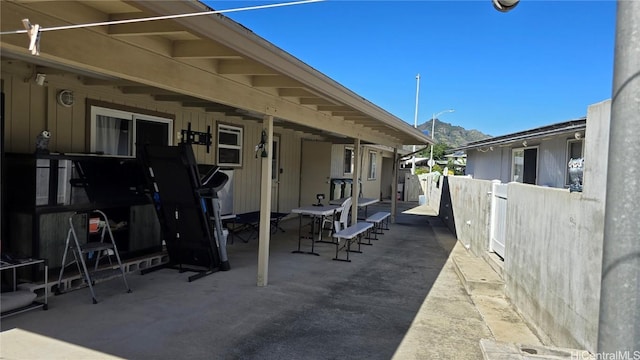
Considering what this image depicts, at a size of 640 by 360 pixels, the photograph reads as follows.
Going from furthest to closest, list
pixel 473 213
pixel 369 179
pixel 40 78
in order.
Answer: pixel 369 179 → pixel 473 213 → pixel 40 78

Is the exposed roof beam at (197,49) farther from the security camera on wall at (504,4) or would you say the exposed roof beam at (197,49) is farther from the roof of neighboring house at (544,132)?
the roof of neighboring house at (544,132)

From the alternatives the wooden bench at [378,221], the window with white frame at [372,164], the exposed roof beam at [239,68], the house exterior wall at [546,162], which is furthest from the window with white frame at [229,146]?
the window with white frame at [372,164]

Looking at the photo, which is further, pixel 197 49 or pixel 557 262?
pixel 557 262

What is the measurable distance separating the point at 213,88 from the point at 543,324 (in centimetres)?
400

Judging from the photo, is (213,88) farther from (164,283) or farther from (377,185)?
(377,185)

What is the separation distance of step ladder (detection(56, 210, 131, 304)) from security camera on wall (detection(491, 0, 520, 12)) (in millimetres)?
4325

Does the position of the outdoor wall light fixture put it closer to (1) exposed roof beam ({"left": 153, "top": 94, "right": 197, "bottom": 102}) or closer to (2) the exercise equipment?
(2) the exercise equipment

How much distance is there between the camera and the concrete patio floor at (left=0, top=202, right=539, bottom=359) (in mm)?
3484

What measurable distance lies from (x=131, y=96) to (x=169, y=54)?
2890 millimetres

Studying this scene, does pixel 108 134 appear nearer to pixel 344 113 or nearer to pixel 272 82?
pixel 272 82

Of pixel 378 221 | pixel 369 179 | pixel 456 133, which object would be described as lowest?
pixel 378 221

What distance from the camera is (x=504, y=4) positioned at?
1.98m

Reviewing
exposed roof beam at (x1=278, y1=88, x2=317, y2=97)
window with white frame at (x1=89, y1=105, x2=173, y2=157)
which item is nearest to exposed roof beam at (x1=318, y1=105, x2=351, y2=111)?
exposed roof beam at (x1=278, y1=88, x2=317, y2=97)

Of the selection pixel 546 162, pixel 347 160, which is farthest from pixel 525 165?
pixel 347 160
